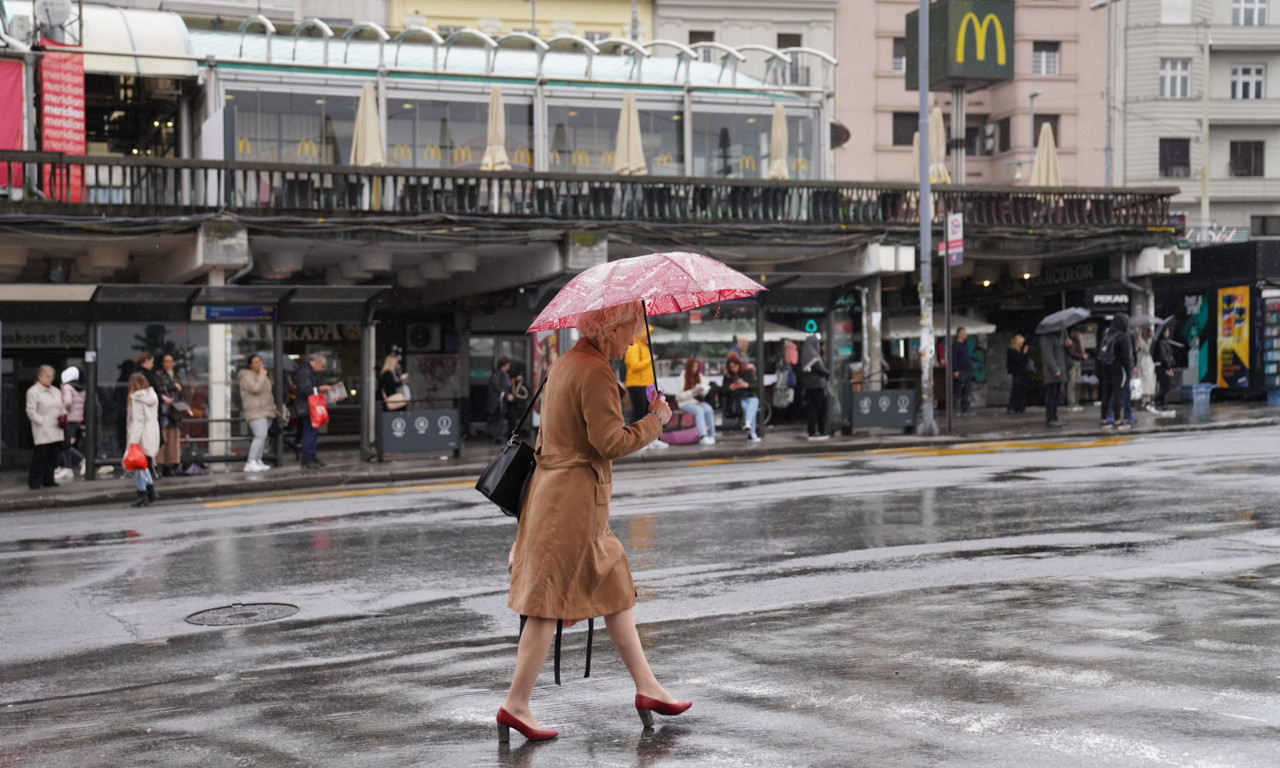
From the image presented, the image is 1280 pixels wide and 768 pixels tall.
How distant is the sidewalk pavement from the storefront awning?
26.9 feet

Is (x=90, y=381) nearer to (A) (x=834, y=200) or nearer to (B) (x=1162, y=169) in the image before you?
(A) (x=834, y=200)

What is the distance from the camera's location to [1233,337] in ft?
104

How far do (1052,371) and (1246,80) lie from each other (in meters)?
42.6

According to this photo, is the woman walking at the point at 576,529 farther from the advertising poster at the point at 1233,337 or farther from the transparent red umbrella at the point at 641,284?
the advertising poster at the point at 1233,337

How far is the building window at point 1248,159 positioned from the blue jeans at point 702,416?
45835mm

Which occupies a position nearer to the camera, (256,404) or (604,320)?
(604,320)

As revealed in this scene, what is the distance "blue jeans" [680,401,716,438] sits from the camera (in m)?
23.2

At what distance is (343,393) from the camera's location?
25.3 m

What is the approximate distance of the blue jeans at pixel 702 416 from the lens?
23.2 m

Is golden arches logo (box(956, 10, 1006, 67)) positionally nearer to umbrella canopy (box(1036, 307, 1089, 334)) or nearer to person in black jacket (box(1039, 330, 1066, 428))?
umbrella canopy (box(1036, 307, 1089, 334))

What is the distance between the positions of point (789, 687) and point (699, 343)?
765 inches

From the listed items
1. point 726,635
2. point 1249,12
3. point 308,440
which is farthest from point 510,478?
point 1249,12

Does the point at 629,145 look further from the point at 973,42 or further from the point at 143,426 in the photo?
the point at 143,426

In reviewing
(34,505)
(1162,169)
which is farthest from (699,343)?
(1162,169)
